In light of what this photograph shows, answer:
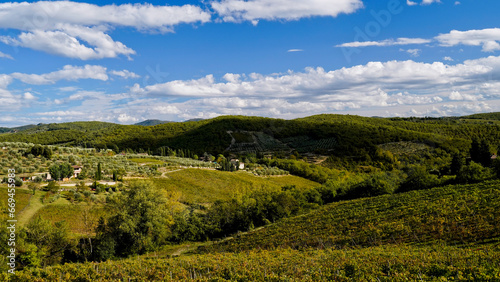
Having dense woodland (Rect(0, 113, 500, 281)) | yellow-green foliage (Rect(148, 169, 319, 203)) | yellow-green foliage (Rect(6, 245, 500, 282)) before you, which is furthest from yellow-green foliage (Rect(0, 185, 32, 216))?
yellow-green foliage (Rect(148, 169, 319, 203))

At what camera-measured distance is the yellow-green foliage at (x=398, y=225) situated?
29438 mm

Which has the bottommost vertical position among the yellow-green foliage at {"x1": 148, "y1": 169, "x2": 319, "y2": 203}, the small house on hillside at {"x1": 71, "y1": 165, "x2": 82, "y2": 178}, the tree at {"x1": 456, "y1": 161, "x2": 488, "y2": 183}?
the yellow-green foliage at {"x1": 148, "y1": 169, "x2": 319, "y2": 203}

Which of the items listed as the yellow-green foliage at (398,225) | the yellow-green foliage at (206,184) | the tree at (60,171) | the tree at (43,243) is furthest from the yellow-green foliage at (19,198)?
the yellow-green foliage at (398,225)

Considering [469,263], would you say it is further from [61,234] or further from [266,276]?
[61,234]

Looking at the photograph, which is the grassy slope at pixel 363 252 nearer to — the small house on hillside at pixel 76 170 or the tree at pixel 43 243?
the tree at pixel 43 243

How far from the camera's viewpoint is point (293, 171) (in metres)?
122

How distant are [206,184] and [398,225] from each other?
53408 mm

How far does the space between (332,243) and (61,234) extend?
32450mm

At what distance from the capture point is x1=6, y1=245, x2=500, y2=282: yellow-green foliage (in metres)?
17.7

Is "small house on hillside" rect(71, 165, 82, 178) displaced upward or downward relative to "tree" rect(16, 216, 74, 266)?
upward

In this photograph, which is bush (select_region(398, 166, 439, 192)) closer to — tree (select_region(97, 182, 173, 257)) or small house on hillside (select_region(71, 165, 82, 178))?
tree (select_region(97, 182, 173, 257))

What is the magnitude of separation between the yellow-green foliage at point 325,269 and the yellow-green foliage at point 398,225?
224 inches

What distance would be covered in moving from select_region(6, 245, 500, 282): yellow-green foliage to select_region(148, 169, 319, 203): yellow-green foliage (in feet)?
122

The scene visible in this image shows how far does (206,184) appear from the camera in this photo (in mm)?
78438
